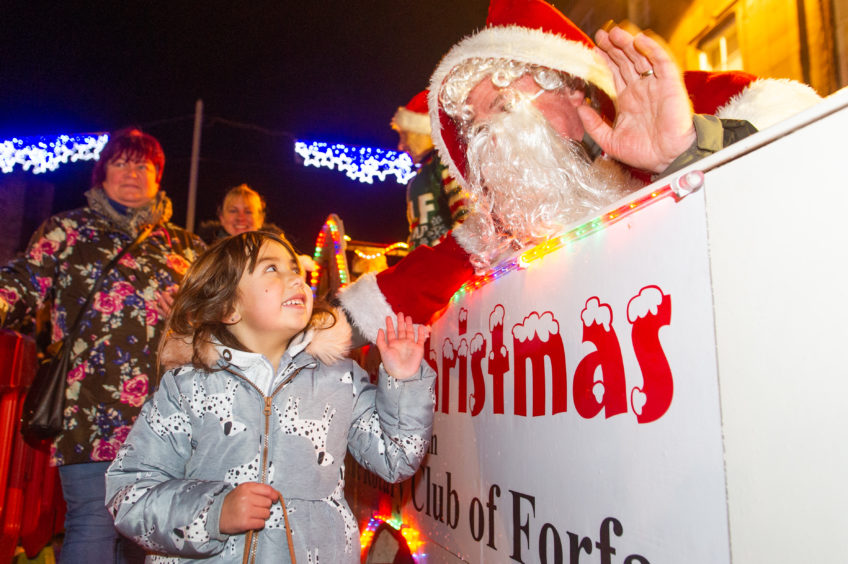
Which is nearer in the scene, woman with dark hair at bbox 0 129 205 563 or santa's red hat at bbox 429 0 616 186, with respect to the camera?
santa's red hat at bbox 429 0 616 186

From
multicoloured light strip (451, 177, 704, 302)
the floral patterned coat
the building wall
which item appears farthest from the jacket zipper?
the building wall

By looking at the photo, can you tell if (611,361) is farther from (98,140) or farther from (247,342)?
(98,140)

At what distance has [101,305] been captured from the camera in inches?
91.4

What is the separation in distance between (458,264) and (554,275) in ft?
2.53

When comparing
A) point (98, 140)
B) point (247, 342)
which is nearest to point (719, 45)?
point (247, 342)

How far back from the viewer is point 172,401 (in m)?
1.64

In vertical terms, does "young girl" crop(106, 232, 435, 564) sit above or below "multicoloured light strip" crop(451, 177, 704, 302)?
below

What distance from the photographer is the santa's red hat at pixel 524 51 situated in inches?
77.9

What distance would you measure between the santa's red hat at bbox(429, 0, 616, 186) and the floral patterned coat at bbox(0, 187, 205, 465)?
1403mm

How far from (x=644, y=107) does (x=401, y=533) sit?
1.83 metres

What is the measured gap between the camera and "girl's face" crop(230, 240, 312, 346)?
179 cm

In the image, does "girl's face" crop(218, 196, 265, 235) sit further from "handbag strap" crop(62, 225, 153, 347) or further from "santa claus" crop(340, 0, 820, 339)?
"santa claus" crop(340, 0, 820, 339)

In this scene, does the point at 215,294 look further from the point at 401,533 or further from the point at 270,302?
the point at 401,533

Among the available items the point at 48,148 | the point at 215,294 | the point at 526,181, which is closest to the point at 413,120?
the point at 526,181
